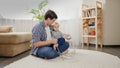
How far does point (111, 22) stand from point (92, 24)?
0.49 metres

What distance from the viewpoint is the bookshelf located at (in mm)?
4582

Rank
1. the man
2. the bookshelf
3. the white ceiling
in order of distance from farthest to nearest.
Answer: the white ceiling < the bookshelf < the man

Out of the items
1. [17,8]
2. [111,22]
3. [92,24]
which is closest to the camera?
[111,22]

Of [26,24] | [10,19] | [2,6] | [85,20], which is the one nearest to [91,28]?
[85,20]

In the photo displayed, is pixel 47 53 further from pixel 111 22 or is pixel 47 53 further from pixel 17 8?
pixel 17 8

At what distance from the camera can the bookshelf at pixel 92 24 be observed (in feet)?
15.0

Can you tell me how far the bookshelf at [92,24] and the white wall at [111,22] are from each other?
0.45 feet

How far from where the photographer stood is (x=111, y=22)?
468cm

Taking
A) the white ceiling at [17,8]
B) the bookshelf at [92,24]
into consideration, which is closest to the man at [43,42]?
the bookshelf at [92,24]

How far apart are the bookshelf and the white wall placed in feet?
0.45

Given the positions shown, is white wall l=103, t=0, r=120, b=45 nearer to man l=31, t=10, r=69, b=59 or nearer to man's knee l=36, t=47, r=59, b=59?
man l=31, t=10, r=69, b=59

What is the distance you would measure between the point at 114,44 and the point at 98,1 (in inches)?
46.8

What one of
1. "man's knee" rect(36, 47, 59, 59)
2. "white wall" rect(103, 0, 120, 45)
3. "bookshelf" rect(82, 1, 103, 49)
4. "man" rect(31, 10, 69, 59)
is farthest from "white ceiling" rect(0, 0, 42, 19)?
"man's knee" rect(36, 47, 59, 59)

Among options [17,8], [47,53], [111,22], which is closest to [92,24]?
[111,22]
